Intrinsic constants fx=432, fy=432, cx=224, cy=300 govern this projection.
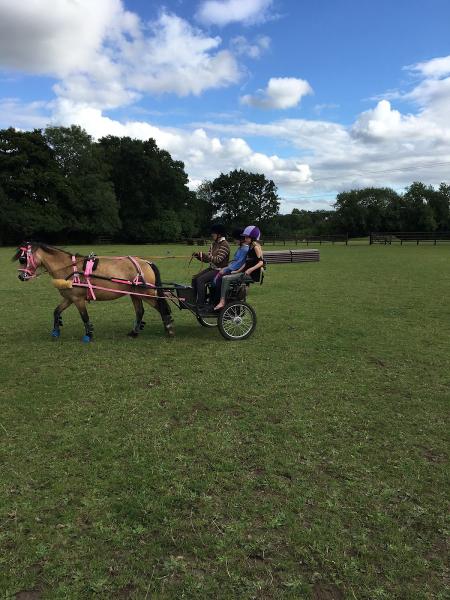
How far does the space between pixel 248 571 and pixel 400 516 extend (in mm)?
1203

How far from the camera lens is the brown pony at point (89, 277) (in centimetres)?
742

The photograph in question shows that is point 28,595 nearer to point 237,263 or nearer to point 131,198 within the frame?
point 237,263

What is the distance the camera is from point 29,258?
7340mm

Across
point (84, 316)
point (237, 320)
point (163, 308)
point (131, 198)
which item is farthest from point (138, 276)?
point (131, 198)

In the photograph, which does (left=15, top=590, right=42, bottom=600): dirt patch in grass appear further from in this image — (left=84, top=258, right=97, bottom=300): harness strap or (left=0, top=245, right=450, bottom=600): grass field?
(left=84, top=258, right=97, bottom=300): harness strap

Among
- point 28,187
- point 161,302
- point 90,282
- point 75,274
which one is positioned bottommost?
point 161,302

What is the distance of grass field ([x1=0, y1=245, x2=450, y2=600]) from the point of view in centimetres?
256

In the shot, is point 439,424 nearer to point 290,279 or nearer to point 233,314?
point 233,314

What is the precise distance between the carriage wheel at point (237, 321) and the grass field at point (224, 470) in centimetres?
59

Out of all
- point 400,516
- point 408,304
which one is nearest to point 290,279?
point 408,304

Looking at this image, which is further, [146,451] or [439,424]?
[439,424]

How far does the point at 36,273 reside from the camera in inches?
297

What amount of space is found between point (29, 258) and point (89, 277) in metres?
1.02

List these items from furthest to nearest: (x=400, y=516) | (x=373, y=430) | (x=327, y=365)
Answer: (x=327, y=365) → (x=373, y=430) → (x=400, y=516)
